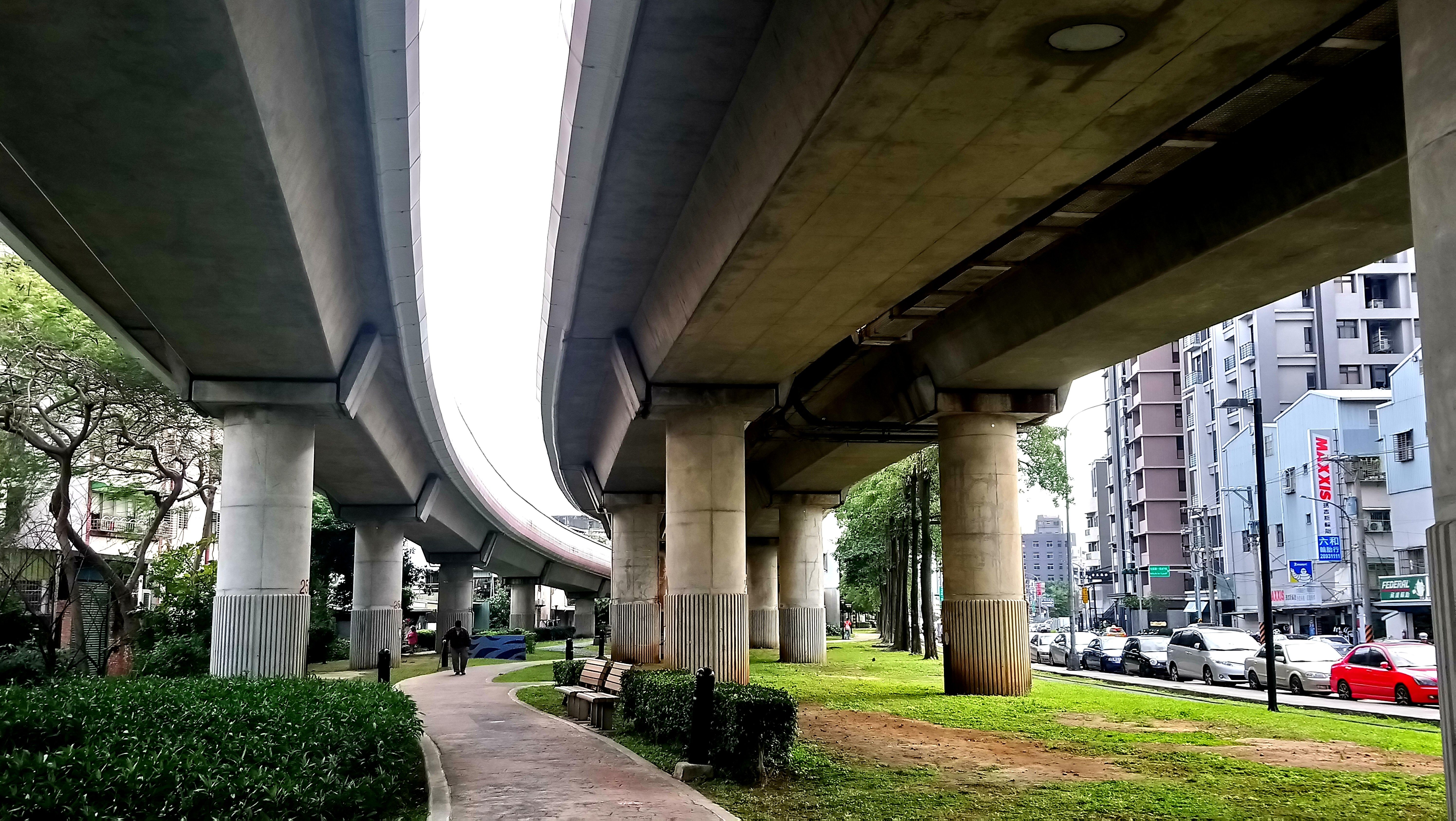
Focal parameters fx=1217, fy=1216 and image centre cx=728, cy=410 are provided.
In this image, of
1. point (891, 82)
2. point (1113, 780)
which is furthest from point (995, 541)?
point (891, 82)

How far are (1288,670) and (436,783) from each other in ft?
76.0

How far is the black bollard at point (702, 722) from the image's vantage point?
1347 cm

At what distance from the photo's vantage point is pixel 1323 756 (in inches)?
599

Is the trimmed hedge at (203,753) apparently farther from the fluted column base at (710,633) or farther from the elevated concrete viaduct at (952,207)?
the fluted column base at (710,633)

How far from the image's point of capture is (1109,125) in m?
11.3

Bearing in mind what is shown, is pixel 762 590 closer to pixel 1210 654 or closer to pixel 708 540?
pixel 1210 654

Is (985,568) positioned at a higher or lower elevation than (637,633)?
higher

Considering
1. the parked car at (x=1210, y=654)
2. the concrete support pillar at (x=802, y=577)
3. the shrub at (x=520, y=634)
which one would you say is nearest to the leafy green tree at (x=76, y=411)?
the concrete support pillar at (x=802, y=577)

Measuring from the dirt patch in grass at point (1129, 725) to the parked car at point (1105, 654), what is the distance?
2020cm

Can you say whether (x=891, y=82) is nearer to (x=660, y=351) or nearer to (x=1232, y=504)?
(x=660, y=351)

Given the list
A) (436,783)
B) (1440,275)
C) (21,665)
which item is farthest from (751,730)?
(21,665)

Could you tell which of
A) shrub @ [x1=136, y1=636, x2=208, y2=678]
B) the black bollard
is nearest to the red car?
the black bollard

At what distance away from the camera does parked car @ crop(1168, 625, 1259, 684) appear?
104 feet

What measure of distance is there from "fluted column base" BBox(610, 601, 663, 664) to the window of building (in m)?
34.0
